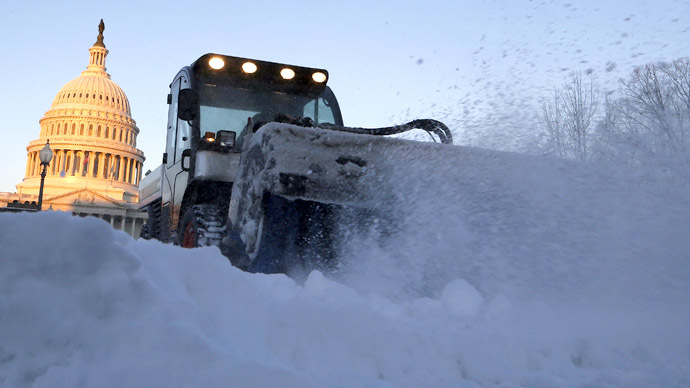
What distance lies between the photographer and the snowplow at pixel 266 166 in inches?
140

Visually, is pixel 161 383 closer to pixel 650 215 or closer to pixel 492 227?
pixel 492 227

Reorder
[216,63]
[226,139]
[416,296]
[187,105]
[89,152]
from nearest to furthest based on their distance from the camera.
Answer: [416,296]
[226,139]
[187,105]
[216,63]
[89,152]

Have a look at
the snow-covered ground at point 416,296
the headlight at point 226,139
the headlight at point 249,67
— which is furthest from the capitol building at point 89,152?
the snow-covered ground at point 416,296

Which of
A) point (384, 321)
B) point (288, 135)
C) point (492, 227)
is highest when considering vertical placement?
point (288, 135)

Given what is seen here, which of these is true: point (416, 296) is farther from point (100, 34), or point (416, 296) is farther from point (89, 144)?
point (100, 34)

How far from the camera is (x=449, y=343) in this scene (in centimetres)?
209

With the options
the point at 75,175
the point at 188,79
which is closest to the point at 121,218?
the point at 75,175

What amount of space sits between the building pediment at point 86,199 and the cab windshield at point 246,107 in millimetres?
71512

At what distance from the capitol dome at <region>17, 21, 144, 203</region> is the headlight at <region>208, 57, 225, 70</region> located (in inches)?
2912

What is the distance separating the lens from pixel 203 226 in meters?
4.32

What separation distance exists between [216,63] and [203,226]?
1.60 meters

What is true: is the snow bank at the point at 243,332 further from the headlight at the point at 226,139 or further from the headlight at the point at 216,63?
the headlight at the point at 216,63

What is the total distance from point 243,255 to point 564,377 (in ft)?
6.80

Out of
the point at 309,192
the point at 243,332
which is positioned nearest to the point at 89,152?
Answer: the point at 309,192
